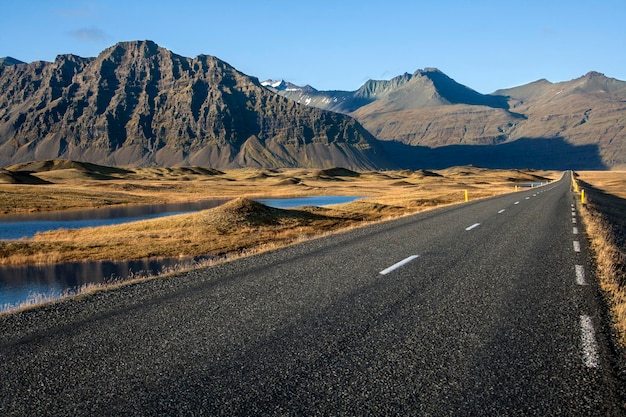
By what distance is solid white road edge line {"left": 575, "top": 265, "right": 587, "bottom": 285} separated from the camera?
10.9m

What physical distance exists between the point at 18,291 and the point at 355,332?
21.5m

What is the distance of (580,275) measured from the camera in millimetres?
11672

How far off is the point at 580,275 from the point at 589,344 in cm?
521

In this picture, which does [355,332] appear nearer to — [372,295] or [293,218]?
[372,295]

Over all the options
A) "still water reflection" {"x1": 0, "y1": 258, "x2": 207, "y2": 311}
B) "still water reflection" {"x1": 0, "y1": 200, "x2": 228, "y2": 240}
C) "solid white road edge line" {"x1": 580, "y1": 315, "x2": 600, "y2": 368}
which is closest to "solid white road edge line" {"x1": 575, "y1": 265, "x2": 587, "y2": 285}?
"solid white road edge line" {"x1": 580, "y1": 315, "x2": 600, "y2": 368}

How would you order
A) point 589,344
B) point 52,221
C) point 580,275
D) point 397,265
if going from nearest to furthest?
1. point 589,344
2. point 580,275
3. point 397,265
4. point 52,221

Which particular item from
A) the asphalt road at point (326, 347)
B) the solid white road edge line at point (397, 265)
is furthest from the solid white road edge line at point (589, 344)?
the solid white road edge line at point (397, 265)

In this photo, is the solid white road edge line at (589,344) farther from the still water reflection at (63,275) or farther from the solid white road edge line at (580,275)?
the still water reflection at (63,275)

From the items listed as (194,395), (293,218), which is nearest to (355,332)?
(194,395)

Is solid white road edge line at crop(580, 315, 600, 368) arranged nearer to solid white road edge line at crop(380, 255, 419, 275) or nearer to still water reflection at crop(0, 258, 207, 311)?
solid white road edge line at crop(380, 255, 419, 275)

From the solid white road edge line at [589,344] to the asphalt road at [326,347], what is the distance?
3 centimetres

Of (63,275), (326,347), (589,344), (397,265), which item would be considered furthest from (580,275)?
(63,275)

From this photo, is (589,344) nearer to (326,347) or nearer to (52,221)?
(326,347)

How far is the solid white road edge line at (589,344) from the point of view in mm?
6371
